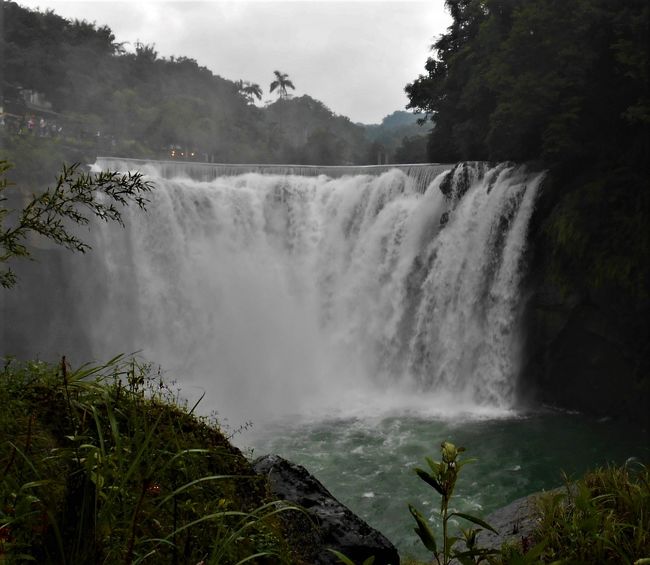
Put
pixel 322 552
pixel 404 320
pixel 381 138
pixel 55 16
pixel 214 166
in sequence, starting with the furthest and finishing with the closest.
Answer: pixel 381 138 → pixel 55 16 → pixel 214 166 → pixel 404 320 → pixel 322 552

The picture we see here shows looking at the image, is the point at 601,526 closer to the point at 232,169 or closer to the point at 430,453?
the point at 430,453

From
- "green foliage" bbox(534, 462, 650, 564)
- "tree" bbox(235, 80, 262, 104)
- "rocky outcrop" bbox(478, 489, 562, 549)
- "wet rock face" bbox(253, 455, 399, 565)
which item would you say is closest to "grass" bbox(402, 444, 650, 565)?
"green foliage" bbox(534, 462, 650, 564)

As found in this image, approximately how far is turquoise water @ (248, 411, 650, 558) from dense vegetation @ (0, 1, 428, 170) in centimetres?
2018

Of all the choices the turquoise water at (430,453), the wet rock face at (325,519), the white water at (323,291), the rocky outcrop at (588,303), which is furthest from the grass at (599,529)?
the white water at (323,291)

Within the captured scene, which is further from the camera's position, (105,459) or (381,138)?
(381,138)

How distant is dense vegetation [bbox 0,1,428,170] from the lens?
3388 cm

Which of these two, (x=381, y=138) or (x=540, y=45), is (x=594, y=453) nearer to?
(x=540, y=45)

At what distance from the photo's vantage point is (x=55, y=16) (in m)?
39.8

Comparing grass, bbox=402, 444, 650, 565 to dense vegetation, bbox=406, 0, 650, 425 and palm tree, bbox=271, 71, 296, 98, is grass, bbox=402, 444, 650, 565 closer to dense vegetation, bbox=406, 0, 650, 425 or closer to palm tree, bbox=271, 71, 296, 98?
dense vegetation, bbox=406, 0, 650, 425

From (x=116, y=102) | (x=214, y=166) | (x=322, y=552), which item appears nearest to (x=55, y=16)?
(x=116, y=102)

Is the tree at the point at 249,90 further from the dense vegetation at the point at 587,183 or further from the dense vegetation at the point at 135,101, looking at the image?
the dense vegetation at the point at 587,183

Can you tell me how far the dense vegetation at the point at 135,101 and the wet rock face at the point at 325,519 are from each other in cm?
2609

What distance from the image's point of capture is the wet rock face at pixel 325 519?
131 inches

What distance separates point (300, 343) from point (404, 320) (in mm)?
3765
